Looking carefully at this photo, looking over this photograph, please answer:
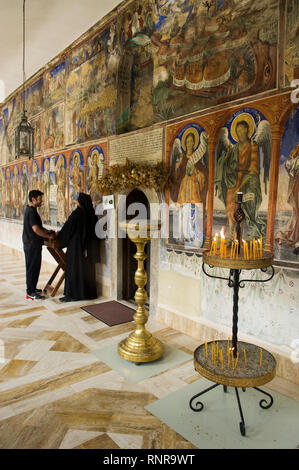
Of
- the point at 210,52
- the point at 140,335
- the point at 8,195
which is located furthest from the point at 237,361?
the point at 8,195

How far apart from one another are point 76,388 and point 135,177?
10.3ft

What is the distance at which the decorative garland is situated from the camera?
5.01 meters

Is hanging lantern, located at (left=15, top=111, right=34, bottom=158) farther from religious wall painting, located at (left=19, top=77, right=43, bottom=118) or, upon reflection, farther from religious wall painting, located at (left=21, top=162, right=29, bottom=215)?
religious wall painting, located at (left=21, top=162, right=29, bottom=215)

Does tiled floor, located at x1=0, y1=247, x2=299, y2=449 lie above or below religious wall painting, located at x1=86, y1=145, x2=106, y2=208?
below

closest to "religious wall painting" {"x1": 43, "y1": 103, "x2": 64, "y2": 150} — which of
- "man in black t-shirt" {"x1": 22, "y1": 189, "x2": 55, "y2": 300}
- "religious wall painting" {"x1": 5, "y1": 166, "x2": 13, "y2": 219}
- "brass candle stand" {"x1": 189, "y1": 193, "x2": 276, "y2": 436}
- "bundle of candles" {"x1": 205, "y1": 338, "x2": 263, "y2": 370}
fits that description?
"man in black t-shirt" {"x1": 22, "y1": 189, "x2": 55, "y2": 300}

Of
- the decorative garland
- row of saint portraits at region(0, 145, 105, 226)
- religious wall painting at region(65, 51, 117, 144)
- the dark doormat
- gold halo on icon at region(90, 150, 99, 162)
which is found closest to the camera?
the decorative garland

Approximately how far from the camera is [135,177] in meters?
5.20

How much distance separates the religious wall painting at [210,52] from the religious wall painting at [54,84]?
366 centimetres

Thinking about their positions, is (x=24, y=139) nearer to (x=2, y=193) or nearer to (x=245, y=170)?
(x=245, y=170)

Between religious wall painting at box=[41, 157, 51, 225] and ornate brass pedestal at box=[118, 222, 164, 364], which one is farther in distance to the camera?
religious wall painting at box=[41, 157, 51, 225]

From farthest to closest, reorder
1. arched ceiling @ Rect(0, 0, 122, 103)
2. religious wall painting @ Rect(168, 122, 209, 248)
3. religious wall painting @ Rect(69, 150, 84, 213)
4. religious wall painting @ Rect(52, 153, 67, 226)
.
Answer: religious wall painting @ Rect(52, 153, 67, 226) → religious wall painting @ Rect(69, 150, 84, 213) → arched ceiling @ Rect(0, 0, 122, 103) → religious wall painting @ Rect(168, 122, 209, 248)
